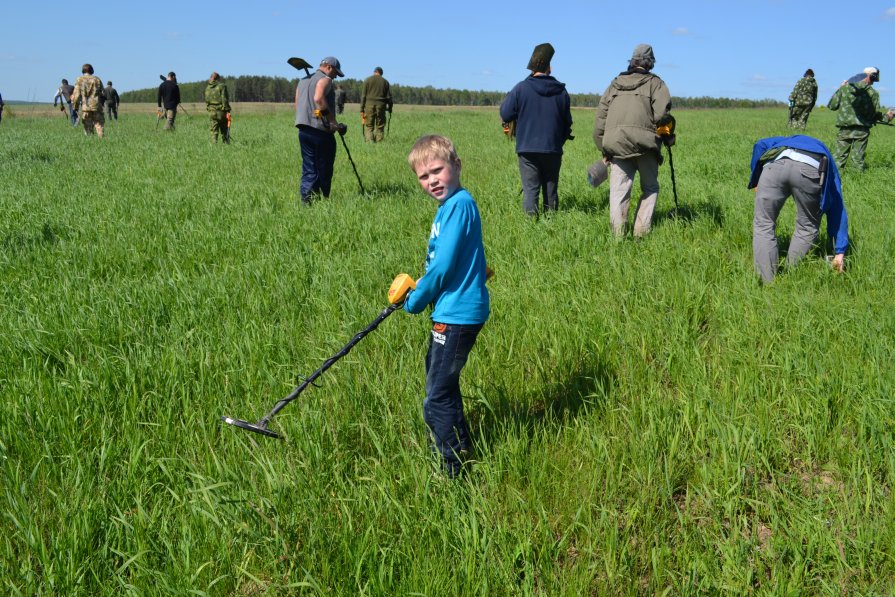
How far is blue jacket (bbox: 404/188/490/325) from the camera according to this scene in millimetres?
2484

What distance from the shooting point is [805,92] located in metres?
19.2

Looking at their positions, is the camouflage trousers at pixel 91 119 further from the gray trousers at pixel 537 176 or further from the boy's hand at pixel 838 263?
the boy's hand at pixel 838 263

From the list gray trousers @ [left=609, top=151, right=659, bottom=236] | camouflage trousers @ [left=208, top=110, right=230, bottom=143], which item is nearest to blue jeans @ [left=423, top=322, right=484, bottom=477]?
gray trousers @ [left=609, top=151, right=659, bottom=236]

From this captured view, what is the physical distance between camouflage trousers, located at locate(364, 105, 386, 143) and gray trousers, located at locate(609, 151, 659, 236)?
11280 millimetres

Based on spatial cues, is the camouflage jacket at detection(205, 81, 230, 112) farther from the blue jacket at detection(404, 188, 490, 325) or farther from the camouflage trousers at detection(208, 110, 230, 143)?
the blue jacket at detection(404, 188, 490, 325)

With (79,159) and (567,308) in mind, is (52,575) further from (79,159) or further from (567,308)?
(79,159)

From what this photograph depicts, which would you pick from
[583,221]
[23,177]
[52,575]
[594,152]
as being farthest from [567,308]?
[594,152]

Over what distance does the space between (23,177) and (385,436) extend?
10.1 metres

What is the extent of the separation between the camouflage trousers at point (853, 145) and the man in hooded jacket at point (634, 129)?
21.5ft

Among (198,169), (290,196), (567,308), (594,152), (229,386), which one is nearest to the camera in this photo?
(229,386)

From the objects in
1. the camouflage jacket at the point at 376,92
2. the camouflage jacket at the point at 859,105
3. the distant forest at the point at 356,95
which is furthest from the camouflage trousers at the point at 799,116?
the distant forest at the point at 356,95

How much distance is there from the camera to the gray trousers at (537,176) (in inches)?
271

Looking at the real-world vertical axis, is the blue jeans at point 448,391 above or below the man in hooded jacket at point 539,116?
below

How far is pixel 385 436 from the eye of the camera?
283 centimetres
